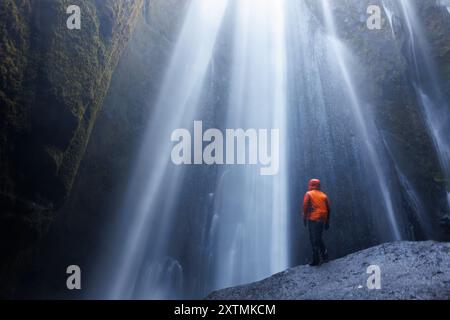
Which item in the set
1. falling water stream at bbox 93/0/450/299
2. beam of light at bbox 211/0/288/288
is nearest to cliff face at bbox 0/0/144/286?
falling water stream at bbox 93/0/450/299

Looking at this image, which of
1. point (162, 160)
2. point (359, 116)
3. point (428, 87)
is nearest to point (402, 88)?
point (428, 87)

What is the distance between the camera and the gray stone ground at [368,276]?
6.12 m

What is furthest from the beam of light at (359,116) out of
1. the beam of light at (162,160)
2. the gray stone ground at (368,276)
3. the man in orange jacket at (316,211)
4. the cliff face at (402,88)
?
the man in orange jacket at (316,211)

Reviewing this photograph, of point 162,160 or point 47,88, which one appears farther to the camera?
point 162,160

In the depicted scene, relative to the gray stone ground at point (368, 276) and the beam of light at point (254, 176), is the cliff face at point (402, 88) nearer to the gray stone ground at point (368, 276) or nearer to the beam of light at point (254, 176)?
the beam of light at point (254, 176)

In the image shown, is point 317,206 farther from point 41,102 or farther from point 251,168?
point 251,168

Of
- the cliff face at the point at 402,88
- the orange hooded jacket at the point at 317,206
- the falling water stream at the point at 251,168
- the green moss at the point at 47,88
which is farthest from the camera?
the falling water stream at the point at 251,168

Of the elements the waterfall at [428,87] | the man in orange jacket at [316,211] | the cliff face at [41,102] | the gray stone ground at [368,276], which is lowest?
the gray stone ground at [368,276]

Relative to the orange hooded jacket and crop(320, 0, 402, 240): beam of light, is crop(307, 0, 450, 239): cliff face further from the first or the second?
the orange hooded jacket

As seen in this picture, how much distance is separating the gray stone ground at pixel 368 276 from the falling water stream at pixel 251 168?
415 cm

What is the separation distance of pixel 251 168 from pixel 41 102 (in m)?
10.2

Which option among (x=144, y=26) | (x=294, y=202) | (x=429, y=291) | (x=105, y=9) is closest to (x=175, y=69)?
(x=144, y=26)

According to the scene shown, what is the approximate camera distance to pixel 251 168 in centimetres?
1591

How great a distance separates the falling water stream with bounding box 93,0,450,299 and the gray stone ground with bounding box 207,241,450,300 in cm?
415
